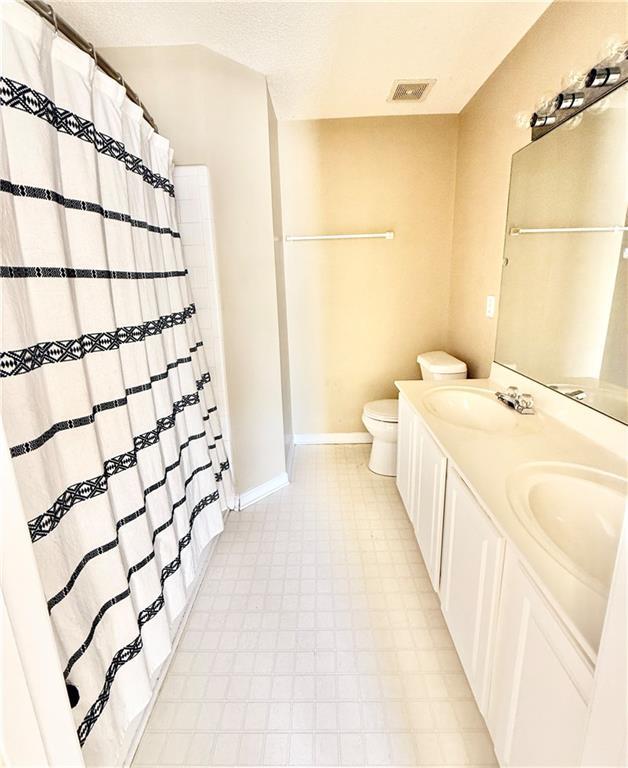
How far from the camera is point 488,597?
101 centimetres

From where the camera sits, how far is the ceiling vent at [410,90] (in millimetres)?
2148

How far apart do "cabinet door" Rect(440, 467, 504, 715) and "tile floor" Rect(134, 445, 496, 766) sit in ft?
0.65

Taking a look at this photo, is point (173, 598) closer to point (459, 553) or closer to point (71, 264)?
point (459, 553)

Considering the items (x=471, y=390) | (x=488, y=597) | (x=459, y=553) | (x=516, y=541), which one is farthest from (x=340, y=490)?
(x=516, y=541)

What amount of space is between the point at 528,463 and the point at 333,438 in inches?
83.4

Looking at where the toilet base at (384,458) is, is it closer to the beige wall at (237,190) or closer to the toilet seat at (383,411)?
the toilet seat at (383,411)

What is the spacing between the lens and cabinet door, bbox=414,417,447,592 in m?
1.46

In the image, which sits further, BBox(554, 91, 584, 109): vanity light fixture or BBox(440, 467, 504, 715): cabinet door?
BBox(554, 91, 584, 109): vanity light fixture

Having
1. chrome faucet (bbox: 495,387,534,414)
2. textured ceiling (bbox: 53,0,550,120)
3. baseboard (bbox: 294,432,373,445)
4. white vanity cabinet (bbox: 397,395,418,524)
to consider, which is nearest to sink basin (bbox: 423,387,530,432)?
chrome faucet (bbox: 495,387,534,414)

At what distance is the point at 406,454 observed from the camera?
81.2 inches

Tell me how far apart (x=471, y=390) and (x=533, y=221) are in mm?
805

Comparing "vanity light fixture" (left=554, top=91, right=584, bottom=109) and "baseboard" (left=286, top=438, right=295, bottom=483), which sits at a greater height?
"vanity light fixture" (left=554, top=91, right=584, bottom=109)

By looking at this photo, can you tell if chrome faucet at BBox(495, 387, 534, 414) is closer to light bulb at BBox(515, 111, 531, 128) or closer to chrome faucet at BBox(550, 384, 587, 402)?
chrome faucet at BBox(550, 384, 587, 402)

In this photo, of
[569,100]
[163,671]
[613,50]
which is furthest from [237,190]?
[163,671]
